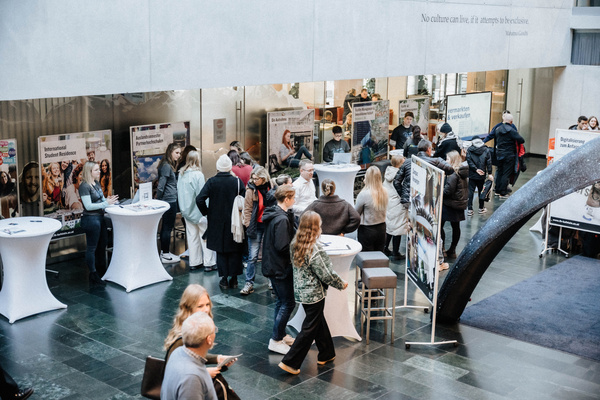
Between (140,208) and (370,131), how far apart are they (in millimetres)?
6761

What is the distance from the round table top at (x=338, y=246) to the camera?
740cm

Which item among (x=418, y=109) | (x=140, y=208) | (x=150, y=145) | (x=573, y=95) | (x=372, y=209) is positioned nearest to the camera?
(x=372, y=209)

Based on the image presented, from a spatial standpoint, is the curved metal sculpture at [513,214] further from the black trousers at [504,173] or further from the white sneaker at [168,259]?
the black trousers at [504,173]

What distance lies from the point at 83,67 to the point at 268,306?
352cm

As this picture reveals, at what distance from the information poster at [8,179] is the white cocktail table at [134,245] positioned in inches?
57.7

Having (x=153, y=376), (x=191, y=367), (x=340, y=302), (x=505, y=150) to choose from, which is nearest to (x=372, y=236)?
(x=340, y=302)

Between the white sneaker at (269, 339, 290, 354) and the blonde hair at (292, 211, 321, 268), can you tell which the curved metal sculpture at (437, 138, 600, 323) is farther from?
the blonde hair at (292, 211, 321, 268)

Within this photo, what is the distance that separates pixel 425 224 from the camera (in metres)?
7.56

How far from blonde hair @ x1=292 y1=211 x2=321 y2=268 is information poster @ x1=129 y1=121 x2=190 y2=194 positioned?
4.91 m

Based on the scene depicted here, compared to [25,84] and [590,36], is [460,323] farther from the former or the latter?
[590,36]

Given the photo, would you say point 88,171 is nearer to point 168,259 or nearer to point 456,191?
point 168,259

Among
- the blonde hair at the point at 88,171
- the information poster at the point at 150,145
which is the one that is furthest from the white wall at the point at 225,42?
the information poster at the point at 150,145

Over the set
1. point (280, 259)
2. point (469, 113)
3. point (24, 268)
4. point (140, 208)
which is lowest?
point (24, 268)

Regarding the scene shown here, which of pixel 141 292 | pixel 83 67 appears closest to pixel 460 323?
pixel 141 292
